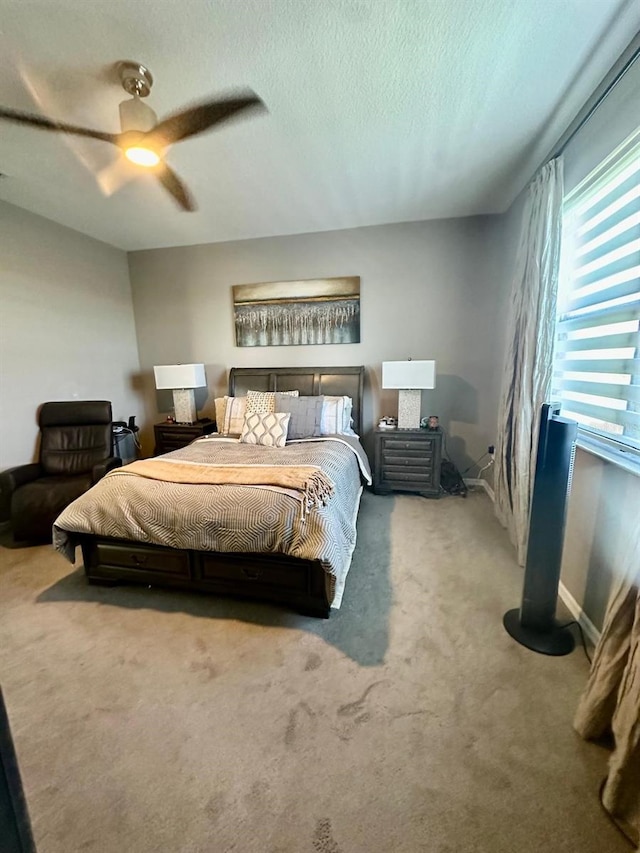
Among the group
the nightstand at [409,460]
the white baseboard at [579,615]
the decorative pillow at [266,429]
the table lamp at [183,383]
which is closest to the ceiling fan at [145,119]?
the decorative pillow at [266,429]

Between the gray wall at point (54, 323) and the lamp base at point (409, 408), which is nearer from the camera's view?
the gray wall at point (54, 323)

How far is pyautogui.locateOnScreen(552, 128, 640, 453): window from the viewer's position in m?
1.59

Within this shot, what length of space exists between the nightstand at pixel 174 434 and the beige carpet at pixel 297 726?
196 centimetres

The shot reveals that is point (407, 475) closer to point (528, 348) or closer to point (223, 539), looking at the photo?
point (528, 348)

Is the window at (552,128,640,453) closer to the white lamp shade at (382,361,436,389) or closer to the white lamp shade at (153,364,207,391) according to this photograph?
the white lamp shade at (382,361,436,389)

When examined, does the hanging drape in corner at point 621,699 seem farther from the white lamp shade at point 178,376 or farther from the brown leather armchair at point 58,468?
the white lamp shade at point 178,376

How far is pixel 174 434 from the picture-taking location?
3.93 metres

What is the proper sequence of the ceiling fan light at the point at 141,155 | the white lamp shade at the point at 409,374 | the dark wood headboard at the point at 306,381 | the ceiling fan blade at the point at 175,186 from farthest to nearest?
the dark wood headboard at the point at 306,381 → the white lamp shade at the point at 409,374 → the ceiling fan blade at the point at 175,186 → the ceiling fan light at the point at 141,155

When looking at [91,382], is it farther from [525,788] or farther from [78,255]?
[525,788]

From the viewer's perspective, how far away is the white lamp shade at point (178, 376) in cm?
385

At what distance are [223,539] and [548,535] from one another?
1.63 metres

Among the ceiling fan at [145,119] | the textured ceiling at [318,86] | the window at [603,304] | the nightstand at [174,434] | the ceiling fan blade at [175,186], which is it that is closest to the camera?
the textured ceiling at [318,86]

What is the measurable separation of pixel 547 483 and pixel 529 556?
0.37 metres

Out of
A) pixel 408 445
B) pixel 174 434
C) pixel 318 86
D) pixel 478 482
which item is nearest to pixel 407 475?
pixel 408 445
